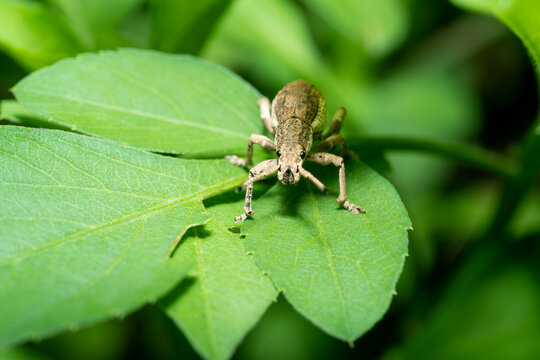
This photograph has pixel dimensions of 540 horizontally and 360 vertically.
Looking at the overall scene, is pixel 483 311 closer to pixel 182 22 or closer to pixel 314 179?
pixel 314 179

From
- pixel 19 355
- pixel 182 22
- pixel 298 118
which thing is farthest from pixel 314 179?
pixel 19 355

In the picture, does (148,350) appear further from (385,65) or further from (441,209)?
(385,65)

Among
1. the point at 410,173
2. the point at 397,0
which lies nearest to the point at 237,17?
the point at 397,0

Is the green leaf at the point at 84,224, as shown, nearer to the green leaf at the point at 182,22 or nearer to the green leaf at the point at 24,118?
the green leaf at the point at 24,118

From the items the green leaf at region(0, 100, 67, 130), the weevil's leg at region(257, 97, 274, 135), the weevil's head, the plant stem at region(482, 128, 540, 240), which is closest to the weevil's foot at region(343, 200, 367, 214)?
the weevil's head

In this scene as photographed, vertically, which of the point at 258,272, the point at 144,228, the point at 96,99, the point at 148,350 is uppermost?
the point at 96,99
